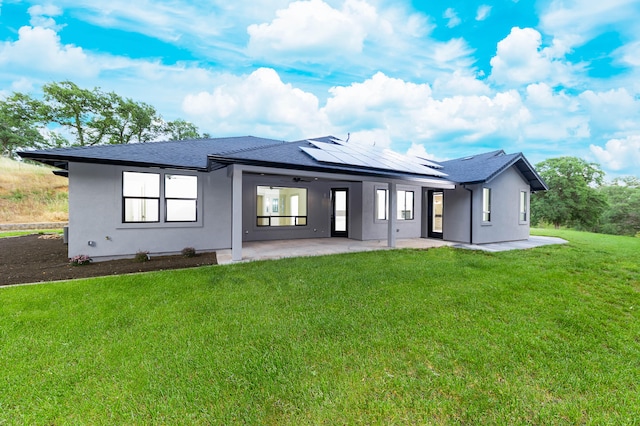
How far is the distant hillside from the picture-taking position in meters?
16.8

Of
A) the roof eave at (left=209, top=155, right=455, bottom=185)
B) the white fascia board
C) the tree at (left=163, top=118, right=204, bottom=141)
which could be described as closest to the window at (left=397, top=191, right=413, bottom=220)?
the roof eave at (left=209, top=155, right=455, bottom=185)

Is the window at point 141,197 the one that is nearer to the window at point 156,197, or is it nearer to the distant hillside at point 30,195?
the window at point 156,197

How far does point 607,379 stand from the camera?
2406 millimetres

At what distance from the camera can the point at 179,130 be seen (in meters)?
29.3

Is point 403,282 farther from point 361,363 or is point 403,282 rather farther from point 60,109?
point 60,109

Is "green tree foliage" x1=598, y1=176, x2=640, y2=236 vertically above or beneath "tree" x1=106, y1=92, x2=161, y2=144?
beneath

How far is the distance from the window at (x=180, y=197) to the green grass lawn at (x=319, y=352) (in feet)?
10.9

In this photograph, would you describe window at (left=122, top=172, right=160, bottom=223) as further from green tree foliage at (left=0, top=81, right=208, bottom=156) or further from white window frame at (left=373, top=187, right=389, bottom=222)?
green tree foliage at (left=0, top=81, right=208, bottom=156)

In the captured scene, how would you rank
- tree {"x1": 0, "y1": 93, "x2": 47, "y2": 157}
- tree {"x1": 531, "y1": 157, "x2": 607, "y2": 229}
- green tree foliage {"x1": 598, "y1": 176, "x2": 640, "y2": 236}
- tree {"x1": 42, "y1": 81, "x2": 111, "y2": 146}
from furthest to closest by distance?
green tree foliage {"x1": 598, "y1": 176, "x2": 640, "y2": 236} < tree {"x1": 531, "y1": 157, "x2": 607, "y2": 229} < tree {"x1": 0, "y1": 93, "x2": 47, "y2": 157} < tree {"x1": 42, "y1": 81, "x2": 111, "y2": 146}

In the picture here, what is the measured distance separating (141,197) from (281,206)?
5429 millimetres

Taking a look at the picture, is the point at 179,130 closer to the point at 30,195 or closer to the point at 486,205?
the point at 30,195

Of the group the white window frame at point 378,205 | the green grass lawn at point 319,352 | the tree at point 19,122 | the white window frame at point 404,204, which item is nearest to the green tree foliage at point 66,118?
the tree at point 19,122

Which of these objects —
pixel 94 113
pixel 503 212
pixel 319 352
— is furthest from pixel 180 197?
pixel 94 113

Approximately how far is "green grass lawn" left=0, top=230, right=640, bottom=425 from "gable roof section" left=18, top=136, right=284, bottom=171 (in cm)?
346
